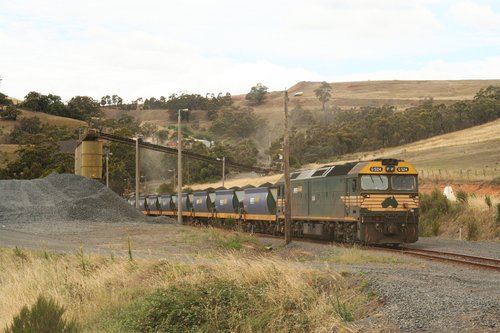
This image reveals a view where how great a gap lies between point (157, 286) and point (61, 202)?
1505 inches

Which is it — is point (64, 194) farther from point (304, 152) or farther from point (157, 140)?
point (157, 140)

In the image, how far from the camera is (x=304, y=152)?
135 metres

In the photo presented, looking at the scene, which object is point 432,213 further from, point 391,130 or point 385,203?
point 391,130

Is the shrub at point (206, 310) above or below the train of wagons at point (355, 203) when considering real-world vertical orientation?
below

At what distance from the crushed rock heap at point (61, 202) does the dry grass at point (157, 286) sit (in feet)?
88.8

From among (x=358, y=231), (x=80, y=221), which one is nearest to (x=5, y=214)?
(x=80, y=221)

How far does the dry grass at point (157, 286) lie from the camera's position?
13047 millimetres

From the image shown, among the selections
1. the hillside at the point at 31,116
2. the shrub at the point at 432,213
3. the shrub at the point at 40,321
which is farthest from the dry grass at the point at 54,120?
the shrub at the point at 40,321

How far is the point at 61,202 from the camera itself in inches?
2133

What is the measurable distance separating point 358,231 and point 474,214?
1136 centimetres

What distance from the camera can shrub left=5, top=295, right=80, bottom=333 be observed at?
13369 millimetres

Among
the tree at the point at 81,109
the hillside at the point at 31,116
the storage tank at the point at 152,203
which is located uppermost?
the tree at the point at 81,109

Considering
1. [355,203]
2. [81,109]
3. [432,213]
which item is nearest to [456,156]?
[432,213]

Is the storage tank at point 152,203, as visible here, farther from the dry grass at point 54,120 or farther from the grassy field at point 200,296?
the dry grass at point 54,120
